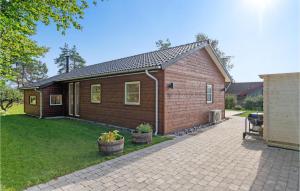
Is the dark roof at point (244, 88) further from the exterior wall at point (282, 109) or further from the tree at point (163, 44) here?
the exterior wall at point (282, 109)

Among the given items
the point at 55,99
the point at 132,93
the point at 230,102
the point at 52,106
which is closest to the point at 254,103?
the point at 230,102

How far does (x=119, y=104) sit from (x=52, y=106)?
6776mm

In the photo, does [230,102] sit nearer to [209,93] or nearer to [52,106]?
[209,93]

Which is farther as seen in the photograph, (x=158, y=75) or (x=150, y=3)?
(x=150, y=3)

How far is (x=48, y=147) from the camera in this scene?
5621mm

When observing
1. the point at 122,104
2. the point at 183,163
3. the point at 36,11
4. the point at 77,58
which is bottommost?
the point at 183,163

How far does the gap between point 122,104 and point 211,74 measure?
5781 mm

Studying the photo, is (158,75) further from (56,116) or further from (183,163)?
(56,116)

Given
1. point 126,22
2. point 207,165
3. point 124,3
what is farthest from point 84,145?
point 126,22

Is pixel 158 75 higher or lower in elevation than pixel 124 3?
lower

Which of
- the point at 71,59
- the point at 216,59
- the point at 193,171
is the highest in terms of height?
the point at 71,59

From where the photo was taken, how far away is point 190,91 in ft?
29.5

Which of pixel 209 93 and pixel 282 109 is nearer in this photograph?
pixel 282 109

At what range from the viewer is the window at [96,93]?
10355 mm
